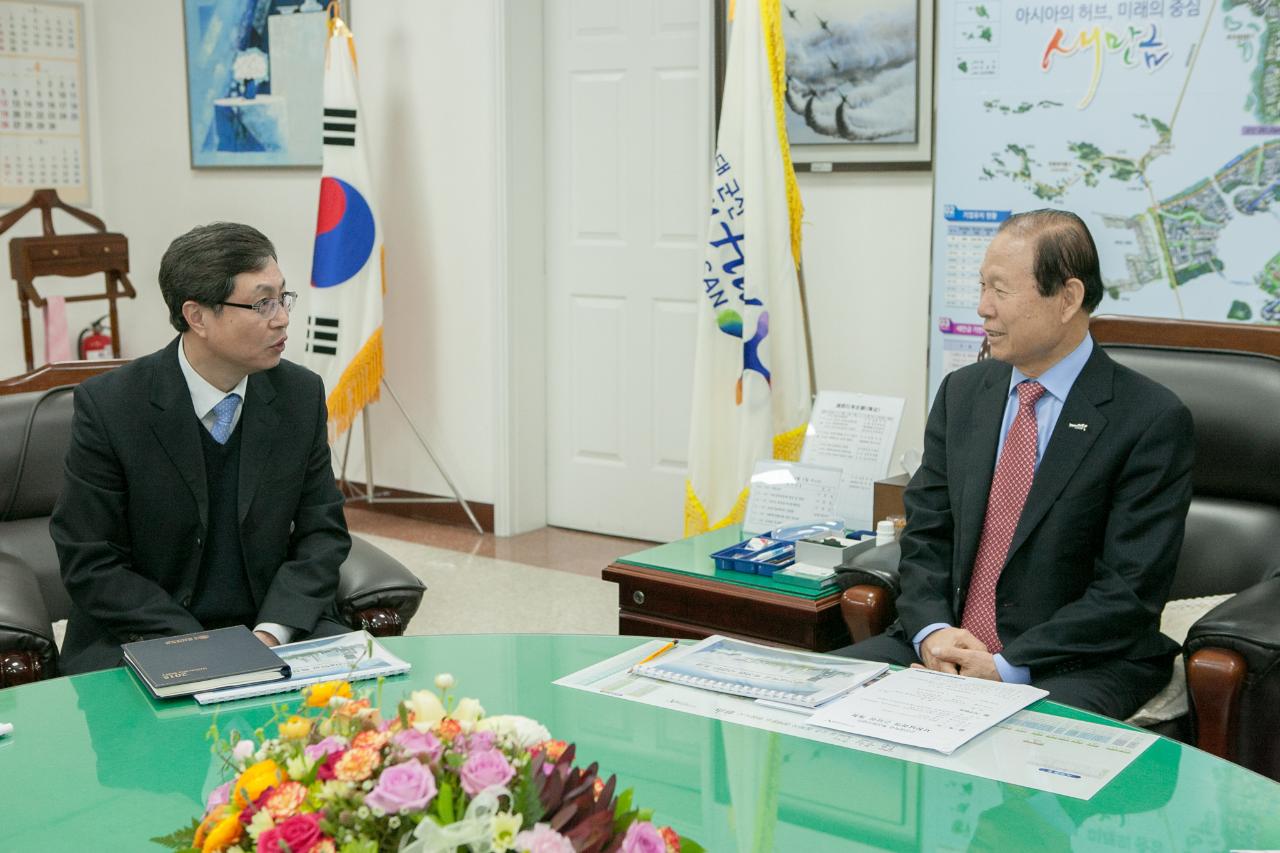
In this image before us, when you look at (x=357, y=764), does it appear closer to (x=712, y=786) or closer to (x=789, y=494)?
(x=712, y=786)

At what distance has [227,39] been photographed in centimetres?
625

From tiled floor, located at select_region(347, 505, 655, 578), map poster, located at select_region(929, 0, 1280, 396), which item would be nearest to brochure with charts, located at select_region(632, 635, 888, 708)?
map poster, located at select_region(929, 0, 1280, 396)

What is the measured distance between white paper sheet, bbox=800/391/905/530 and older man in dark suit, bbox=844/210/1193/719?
2.08 feet

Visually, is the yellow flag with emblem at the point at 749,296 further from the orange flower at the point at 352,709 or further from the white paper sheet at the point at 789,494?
the orange flower at the point at 352,709

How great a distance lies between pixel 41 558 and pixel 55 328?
3704 mm

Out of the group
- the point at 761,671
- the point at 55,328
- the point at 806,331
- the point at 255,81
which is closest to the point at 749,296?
the point at 806,331

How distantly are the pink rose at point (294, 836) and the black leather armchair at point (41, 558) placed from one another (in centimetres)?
149

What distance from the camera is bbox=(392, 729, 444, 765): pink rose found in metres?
1.15

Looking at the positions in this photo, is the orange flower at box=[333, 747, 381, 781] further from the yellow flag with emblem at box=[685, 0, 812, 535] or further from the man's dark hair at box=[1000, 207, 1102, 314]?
the yellow flag with emblem at box=[685, 0, 812, 535]

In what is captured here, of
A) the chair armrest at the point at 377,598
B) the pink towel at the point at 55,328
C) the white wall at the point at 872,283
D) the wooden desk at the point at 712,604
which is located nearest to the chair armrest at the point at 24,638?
the chair armrest at the point at 377,598

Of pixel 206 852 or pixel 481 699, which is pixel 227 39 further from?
Answer: pixel 206 852

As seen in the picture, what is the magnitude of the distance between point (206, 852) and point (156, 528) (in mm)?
1560

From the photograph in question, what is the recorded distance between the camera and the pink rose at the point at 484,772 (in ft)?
3.63

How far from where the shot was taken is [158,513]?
8.52 ft
